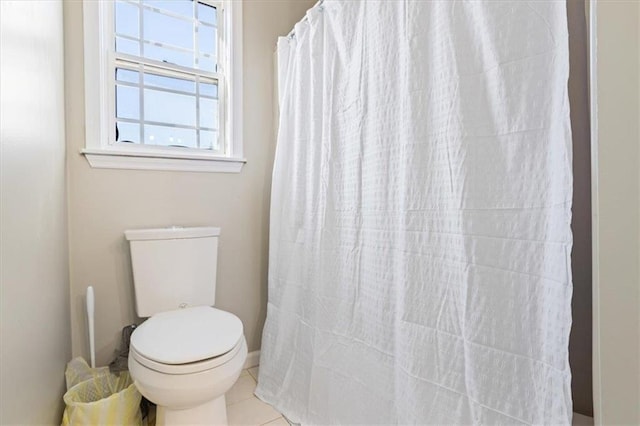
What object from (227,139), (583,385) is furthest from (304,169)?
(583,385)

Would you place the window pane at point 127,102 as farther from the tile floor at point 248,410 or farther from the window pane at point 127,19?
the tile floor at point 248,410

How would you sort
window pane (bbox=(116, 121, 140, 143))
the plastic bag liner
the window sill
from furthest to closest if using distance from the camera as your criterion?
window pane (bbox=(116, 121, 140, 143)) < the window sill < the plastic bag liner

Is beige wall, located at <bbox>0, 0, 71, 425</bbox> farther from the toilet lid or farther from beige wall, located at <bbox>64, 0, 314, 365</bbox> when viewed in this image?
the toilet lid

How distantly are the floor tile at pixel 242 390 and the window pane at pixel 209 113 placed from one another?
1.42 m

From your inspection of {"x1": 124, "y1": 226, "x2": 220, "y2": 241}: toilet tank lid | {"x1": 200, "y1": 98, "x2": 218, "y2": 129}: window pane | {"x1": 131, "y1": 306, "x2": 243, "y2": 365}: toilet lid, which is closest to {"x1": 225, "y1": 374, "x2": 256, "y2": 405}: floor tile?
{"x1": 131, "y1": 306, "x2": 243, "y2": 365}: toilet lid

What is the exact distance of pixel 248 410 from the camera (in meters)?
1.46

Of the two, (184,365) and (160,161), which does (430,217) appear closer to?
(184,365)

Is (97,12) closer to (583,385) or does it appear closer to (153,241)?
(153,241)

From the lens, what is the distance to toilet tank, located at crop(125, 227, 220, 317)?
4.75 feet

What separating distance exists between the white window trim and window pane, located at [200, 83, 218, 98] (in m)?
0.08

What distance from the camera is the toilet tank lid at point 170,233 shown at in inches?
57.0

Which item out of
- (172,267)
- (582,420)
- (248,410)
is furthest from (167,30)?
(582,420)

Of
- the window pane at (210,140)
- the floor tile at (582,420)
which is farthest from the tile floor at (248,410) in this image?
the window pane at (210,140)

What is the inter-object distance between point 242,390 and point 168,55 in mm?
1806
